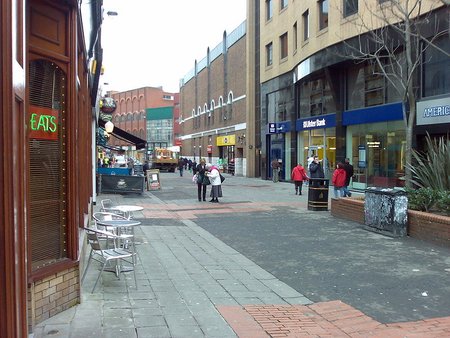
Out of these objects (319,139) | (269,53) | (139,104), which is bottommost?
(319,139)

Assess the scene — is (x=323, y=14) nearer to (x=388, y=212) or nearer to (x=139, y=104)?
(x=388, y=212)

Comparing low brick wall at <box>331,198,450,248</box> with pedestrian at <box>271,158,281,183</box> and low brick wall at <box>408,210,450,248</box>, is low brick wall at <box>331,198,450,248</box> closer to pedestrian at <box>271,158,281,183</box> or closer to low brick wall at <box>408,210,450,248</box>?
low brick wall at <box>408,210,450,248</box>

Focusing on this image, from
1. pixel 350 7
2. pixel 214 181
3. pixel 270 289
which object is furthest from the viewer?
pixel 350 7

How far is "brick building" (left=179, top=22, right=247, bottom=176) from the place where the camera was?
138 feet

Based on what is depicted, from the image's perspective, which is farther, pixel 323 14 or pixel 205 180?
pixel 323 14

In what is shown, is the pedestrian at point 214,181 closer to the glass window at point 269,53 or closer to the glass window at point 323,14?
the glass window at point 323,14

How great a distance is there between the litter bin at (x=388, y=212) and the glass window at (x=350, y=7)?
1299 cm

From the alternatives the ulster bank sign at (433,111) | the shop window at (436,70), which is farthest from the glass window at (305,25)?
the ulster bank sign at (433,111)

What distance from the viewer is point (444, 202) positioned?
9758 millimetres

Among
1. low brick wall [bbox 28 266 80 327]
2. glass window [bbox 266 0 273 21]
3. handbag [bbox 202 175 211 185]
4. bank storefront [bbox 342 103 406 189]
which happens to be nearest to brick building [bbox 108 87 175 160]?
glass window [bbox 266 0 273 21]

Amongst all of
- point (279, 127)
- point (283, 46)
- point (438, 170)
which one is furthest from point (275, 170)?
point (438, 170)

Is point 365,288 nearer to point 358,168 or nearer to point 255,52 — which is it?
point 358,168

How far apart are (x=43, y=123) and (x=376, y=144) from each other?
1891cm

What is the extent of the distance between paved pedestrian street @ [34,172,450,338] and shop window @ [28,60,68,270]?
2.43 feet
